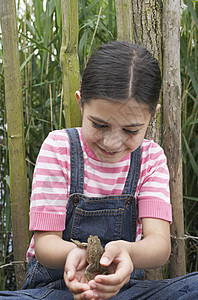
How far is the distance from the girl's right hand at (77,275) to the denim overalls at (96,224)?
0.56 ft

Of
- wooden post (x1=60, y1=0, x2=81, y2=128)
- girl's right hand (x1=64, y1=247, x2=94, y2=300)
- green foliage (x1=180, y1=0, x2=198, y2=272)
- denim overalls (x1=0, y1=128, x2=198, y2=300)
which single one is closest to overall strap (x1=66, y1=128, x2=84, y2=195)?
denim overalls (x1=0, y1=128, x2=198, y2=300)

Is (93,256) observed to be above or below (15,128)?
below

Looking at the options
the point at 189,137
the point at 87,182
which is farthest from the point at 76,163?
the point at 189,137

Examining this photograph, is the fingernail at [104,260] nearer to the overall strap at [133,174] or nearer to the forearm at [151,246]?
the forearm at [151,246]

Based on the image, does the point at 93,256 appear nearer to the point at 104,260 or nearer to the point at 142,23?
the point at 104,260

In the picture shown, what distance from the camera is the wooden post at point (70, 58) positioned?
108cm

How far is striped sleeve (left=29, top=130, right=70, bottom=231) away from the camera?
0.96 m

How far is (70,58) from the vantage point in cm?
110

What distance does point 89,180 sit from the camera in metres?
1.04

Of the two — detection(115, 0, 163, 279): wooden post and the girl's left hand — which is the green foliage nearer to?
detection(115, 0, 163, 279): wooden post

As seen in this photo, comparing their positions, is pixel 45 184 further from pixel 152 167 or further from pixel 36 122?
pixel 36 122

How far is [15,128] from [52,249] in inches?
16.1

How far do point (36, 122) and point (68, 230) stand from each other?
0.63 m

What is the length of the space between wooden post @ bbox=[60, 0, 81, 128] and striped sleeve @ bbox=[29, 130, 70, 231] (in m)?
0.13
